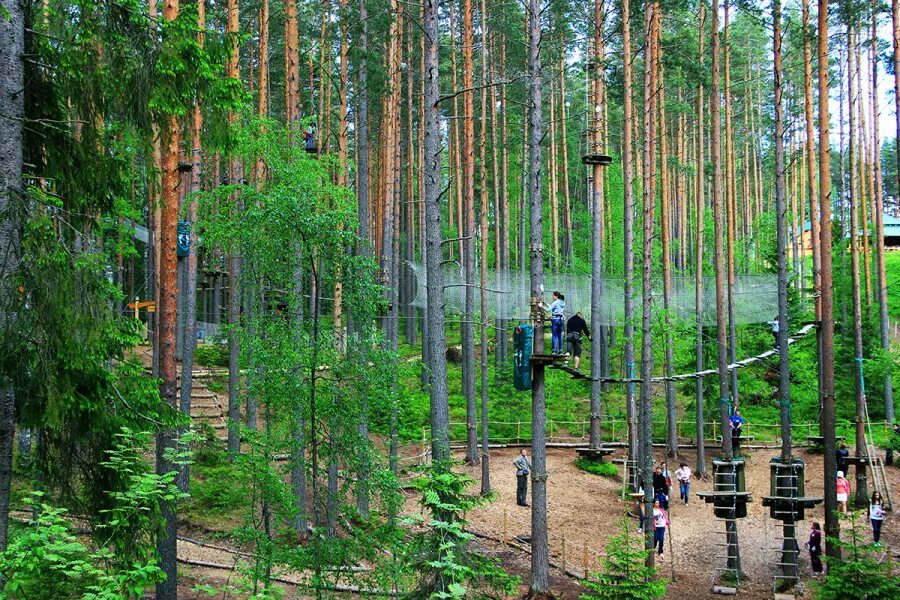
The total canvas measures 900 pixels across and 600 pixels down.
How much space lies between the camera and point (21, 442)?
47.4ft

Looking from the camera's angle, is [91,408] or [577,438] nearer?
[91,408]

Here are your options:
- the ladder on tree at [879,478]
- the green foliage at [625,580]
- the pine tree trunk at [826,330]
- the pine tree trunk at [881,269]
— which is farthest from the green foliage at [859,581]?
the pine tree trunk at [881,269]

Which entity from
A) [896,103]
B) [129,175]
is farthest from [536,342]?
[896,103]

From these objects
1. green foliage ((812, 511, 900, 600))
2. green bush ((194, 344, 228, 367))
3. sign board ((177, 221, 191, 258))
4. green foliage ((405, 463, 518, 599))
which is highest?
sign board ((177, 221, 191, 258))

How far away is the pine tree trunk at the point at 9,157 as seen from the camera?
6.42m

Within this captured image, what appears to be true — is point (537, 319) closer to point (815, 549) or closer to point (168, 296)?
point (168, 296)

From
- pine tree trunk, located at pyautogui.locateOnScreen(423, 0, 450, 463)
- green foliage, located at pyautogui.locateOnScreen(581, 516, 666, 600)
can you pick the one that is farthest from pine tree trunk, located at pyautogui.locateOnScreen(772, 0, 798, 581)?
pine tree trunk, located at pyautogui.locateOnScreen(423, 0, 450, 463)

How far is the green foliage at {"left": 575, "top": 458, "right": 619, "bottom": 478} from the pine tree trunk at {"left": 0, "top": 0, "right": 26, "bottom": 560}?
1654 cm

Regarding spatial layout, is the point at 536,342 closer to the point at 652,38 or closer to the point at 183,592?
the point at 183,592

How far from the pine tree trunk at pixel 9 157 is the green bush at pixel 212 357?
2075 cm

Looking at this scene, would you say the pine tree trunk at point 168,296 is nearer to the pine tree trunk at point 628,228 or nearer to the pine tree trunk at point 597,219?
the pine tree trunk at point 597,219

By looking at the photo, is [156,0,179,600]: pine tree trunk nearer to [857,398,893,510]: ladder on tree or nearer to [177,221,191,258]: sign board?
[177,221,191,258]: sign board

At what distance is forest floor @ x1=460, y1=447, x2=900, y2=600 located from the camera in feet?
49.0

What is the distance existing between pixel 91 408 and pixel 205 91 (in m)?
2.96
